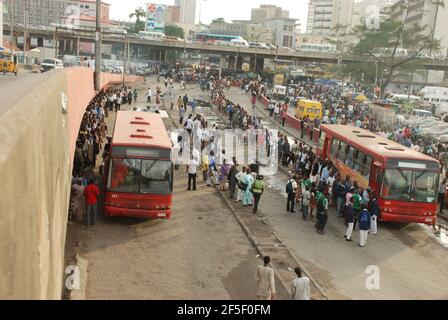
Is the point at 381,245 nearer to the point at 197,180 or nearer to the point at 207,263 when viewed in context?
the point at 207,263

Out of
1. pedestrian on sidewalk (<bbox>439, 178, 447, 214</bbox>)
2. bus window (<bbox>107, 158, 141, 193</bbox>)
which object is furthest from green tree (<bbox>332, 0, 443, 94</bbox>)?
bus window (<bbox>107, 158, 141, 193</bbox>)

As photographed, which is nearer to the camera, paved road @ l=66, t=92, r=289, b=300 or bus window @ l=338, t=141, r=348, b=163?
paved road @ l=66, t=92, r=289, b=300

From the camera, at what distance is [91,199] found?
611 inches

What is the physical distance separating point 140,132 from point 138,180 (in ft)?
7.29

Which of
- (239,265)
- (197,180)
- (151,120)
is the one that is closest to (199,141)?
(197,180)

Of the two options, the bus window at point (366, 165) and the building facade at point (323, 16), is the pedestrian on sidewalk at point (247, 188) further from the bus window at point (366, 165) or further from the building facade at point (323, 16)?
the building facade at point (323, 16)

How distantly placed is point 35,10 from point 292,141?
136976mm

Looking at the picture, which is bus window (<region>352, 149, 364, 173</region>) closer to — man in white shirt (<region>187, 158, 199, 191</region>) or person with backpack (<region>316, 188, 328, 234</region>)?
person with backpack (<region>316, 188, 328, 234</region>)

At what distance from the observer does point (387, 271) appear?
570 inches

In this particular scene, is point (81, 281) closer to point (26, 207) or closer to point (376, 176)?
point (26, 207)

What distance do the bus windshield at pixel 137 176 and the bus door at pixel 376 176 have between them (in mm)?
6806

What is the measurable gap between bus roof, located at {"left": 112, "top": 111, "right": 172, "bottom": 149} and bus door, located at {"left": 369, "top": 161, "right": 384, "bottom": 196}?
22.3 ft

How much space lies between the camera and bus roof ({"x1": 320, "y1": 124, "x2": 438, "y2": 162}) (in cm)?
1841

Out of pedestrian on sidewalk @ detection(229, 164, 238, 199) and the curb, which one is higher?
pedestrian on sidewalk @ detection(229, 164, 238, 199)
